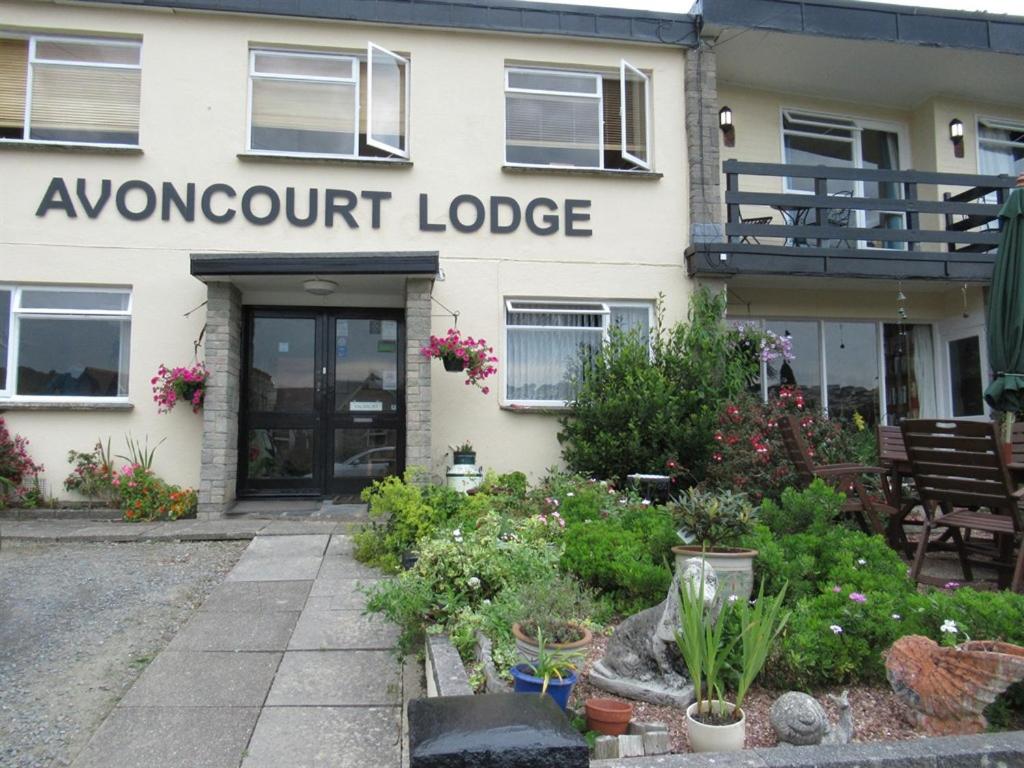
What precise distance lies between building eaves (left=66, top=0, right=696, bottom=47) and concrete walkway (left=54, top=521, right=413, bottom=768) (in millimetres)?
6798

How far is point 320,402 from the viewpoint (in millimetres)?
8555

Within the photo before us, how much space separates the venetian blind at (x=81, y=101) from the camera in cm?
831

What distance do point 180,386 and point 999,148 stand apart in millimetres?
11848

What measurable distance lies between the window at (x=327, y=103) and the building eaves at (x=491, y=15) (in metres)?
0.47

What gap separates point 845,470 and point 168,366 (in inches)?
268

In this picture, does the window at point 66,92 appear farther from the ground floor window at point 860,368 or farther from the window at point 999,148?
the window at point 999,148

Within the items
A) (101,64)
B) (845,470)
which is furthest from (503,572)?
(101,64)

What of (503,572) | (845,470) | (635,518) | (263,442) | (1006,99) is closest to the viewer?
(503,572)

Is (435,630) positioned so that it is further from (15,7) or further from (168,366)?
(15,7)

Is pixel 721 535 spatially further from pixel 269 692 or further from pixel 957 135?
pixel 957 135

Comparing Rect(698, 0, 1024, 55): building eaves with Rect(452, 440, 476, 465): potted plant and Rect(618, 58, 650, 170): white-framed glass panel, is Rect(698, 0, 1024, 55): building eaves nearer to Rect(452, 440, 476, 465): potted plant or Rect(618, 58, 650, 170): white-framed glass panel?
Rect(618, 58, 650, 170): white-framed glass panel

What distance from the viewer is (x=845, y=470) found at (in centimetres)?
543

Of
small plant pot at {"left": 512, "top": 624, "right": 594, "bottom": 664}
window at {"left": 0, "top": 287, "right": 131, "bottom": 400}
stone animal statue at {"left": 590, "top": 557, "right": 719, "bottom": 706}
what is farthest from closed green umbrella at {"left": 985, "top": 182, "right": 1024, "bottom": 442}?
window at {"left": 0, "top": 287, "right": 131, "bottom": 400}

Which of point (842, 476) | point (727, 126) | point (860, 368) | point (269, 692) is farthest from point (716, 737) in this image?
point (860, 368)
